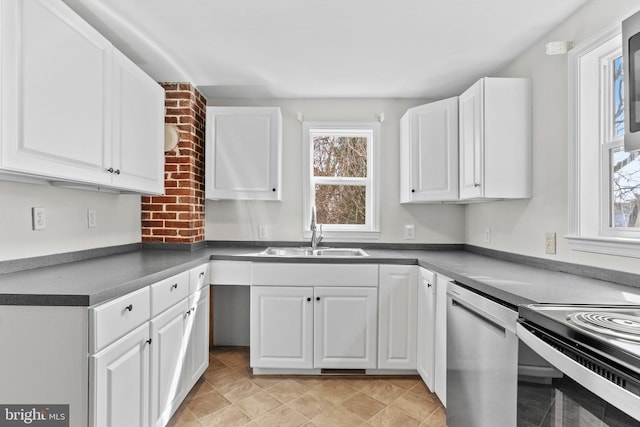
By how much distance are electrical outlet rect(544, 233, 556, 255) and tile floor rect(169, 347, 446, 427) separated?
115 cm

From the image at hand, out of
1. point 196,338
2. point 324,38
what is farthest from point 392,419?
point 324,38

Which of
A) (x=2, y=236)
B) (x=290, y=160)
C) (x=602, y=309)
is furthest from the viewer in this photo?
(x=290, y=160)

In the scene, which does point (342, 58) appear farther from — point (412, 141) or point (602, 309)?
point (602, 309)

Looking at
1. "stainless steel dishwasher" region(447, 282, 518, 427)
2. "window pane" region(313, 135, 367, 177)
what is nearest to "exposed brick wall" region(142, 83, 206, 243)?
"window pane" region(313, 135, 367, 177)

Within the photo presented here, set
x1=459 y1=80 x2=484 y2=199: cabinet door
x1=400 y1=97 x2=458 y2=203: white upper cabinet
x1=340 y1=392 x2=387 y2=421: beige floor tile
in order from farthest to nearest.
→ x1=400 y1=97 x2=458 y2=203: white upper cabinet, x1=459 y1=80 x2=484 y2=199: cabinet door, x1=340 y1=392 x2=387 y2=421: beige floor tile

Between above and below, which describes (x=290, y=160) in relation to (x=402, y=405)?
above

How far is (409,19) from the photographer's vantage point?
1.88 metres

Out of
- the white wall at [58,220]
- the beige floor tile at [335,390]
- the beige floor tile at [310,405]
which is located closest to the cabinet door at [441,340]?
the beige floor tile at [335,390]

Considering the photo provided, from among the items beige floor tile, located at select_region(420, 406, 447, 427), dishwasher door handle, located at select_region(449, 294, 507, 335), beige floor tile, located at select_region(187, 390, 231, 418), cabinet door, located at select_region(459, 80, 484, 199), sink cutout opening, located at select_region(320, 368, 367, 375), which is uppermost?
cabinet door, located at select_region(459, 80, 484, 199)

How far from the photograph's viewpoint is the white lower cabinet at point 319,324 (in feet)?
7.88

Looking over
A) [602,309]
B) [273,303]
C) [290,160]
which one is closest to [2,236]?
[273,303]

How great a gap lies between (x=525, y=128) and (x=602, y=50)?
55 centimetres

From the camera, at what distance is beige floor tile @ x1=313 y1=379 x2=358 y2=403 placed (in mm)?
2203

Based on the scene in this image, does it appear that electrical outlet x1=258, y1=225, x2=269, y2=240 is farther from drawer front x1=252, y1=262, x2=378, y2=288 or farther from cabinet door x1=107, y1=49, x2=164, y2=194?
cabinet door x1=107, y1=49, x2=164, y2=194
